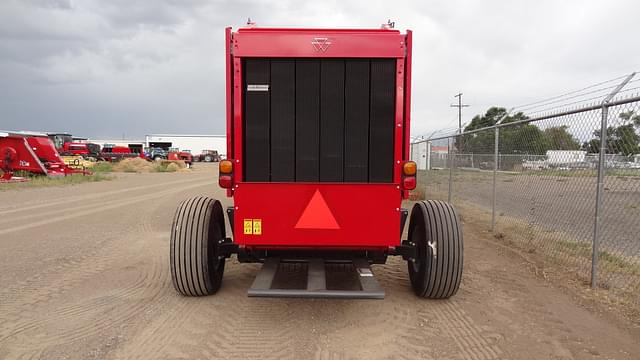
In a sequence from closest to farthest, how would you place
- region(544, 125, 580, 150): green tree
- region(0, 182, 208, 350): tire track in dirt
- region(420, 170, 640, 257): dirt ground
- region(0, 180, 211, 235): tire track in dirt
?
region(0, 182, 208, 350): tire track in dirt → region(420, 170, 640, 257): dirt ground → region(544, 125, 580, 150): green tree → region(0, 180, 211, 235): tire track in dirt

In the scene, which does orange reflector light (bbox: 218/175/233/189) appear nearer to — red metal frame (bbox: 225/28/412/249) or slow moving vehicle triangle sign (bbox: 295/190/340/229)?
red metal frame (bbox: 225/28/412/249)

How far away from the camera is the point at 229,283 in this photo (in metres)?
4.97

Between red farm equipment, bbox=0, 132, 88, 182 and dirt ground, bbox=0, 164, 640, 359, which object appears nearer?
dirt ground, bbox=0, 164, 640, 359

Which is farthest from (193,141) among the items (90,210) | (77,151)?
(90,210)

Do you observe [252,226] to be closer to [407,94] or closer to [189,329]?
[189,329]

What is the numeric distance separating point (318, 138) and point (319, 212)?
657 mm

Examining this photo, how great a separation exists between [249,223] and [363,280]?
1.11 m

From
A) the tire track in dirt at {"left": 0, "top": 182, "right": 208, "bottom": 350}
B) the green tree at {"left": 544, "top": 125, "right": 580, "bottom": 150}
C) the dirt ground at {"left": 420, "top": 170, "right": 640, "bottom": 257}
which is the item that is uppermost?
the green tree at {"left": 544, "top": 125, "right": 580, "bottom": 150}

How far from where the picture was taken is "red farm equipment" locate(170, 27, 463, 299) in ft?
12.5

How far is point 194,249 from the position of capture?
4102mm

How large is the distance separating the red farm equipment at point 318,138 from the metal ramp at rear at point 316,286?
0.11 feet

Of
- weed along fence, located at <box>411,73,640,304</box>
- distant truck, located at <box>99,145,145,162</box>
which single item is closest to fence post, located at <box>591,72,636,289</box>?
weed along fence, located at <box>411,73,640,304</box>

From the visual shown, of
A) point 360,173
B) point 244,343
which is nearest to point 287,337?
point 244,343

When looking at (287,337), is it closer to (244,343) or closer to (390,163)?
(244,343)
